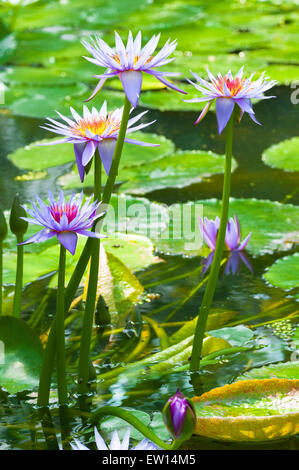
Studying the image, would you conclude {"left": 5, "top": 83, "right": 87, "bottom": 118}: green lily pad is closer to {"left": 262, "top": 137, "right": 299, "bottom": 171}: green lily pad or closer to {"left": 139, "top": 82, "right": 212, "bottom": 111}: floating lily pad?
{"left": 139, "top": 82, "right": 212, "bottom": 111}: floating lily pad

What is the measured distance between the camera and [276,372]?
1064mm

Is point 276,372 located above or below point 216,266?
below

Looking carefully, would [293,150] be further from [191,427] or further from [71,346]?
[191,427]

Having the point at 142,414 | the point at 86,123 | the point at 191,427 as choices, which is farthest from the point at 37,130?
the point at 191,427

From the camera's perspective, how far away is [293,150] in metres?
2.08

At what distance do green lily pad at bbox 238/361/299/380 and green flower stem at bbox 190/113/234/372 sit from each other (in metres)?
0.08

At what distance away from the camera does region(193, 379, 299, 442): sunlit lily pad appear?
906mm

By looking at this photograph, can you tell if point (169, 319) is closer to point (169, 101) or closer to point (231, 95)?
point (231, 95)

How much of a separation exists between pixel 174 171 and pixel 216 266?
98cm

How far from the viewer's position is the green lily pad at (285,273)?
138 centimetres

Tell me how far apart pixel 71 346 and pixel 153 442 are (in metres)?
0.40

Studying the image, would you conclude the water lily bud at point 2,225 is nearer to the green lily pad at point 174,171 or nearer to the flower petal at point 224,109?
the flower petal at point 224,109

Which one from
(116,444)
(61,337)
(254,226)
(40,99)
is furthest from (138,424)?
(40,99)
